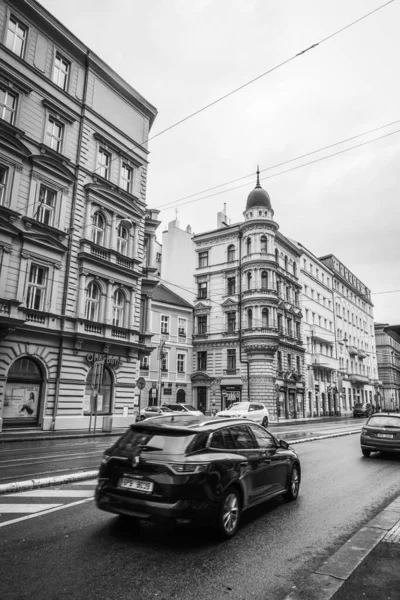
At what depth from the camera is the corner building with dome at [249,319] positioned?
4006 centimetres

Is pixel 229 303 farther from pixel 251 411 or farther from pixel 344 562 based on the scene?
pixel 344 562

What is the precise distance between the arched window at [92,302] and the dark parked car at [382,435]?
15.2m

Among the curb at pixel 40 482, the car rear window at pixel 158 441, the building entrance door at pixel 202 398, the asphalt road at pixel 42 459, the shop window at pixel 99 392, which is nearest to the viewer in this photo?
the car rear window at pixel 158 441

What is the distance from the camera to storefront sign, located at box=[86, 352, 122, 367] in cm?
2262

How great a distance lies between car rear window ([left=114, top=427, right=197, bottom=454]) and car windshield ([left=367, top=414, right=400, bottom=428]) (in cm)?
1017

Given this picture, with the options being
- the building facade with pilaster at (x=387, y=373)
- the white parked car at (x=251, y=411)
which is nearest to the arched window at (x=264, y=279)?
the white parked car at (x=251, y=411)

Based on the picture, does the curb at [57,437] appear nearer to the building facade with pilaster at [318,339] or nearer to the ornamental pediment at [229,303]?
the ornamental pediment at [229,303]

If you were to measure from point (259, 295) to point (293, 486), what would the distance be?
33.8 metres

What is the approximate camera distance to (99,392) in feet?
75.2

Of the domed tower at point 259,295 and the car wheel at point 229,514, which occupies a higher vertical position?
the domed tower at point 259,295

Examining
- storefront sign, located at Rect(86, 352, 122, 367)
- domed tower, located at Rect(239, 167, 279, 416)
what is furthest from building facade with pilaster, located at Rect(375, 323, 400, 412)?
storefront sign, located at Rect(86, 352, 122, 367)

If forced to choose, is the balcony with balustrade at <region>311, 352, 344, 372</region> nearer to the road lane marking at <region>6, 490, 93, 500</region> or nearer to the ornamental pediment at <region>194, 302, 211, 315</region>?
the ornamental pediment at <region>194, 302, 211, 315</region>

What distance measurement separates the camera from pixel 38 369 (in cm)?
2062

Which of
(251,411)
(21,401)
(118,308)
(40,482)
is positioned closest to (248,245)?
(251,411)
